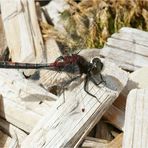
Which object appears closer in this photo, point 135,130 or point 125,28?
point 135,130

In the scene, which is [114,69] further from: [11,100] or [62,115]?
[11,100]

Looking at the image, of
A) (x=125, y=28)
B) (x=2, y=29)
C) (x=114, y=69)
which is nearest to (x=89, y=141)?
(x=114, y=69)

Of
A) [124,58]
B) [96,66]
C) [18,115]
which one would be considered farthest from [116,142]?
[124,58]

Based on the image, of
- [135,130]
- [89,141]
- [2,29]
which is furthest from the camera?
[2,29]

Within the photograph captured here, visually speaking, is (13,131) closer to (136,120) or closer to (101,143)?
(101,143)

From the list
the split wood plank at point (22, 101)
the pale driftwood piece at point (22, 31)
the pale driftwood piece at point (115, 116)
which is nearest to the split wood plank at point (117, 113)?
the pale driftwood piece at point (115, 116)

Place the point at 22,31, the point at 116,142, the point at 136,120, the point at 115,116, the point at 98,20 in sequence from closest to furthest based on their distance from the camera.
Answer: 1. the point at 136,120
2. the point at 116,142
3. the point at 115,116
4. the point at 22,31
5. the point at 98,20

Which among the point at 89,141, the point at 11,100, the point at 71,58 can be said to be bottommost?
the point at 89,141

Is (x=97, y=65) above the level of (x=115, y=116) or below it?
above
